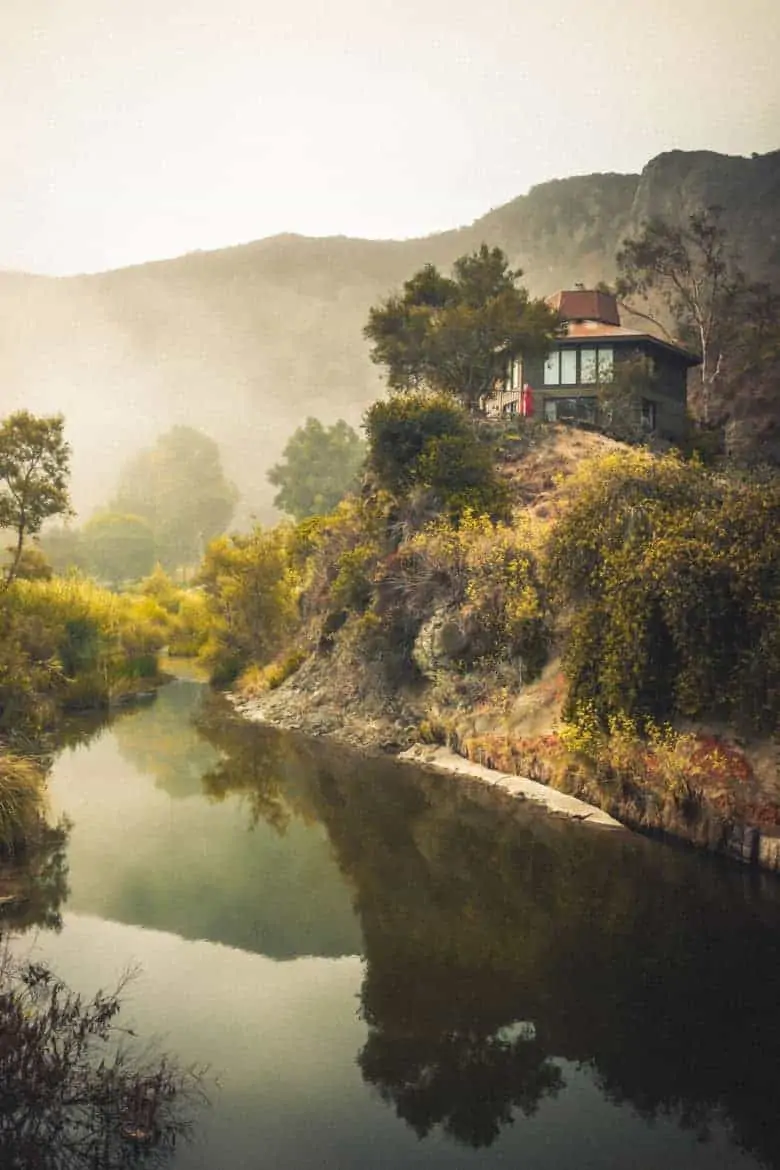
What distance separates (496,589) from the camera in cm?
3406

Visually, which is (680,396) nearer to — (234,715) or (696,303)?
(696,303)

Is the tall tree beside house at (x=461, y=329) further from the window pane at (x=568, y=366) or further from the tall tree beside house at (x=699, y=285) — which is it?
the tall tree beside house at (x=699, y=285)

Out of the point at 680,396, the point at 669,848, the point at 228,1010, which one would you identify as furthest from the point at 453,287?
the point at 228,1010

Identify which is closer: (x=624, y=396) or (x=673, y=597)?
(x=673, y=597)

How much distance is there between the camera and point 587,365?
56781 mm

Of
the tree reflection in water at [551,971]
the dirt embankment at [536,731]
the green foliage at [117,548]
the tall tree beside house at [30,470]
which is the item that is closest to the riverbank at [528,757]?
the dirt embankment at [536,731]

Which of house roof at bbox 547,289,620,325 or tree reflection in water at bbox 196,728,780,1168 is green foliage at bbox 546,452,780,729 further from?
house roof at bbox 547,289,620,325

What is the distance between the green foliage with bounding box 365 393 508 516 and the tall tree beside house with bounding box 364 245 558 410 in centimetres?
883

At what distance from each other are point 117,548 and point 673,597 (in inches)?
5245

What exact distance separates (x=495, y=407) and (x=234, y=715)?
89.9 feet

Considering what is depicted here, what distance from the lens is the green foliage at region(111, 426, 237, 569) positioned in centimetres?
16562

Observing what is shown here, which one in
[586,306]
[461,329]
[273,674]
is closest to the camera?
[273,674]

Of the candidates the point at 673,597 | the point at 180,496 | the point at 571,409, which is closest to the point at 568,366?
the point at 571,409

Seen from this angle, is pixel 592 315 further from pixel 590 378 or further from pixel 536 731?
pixel 536 731
